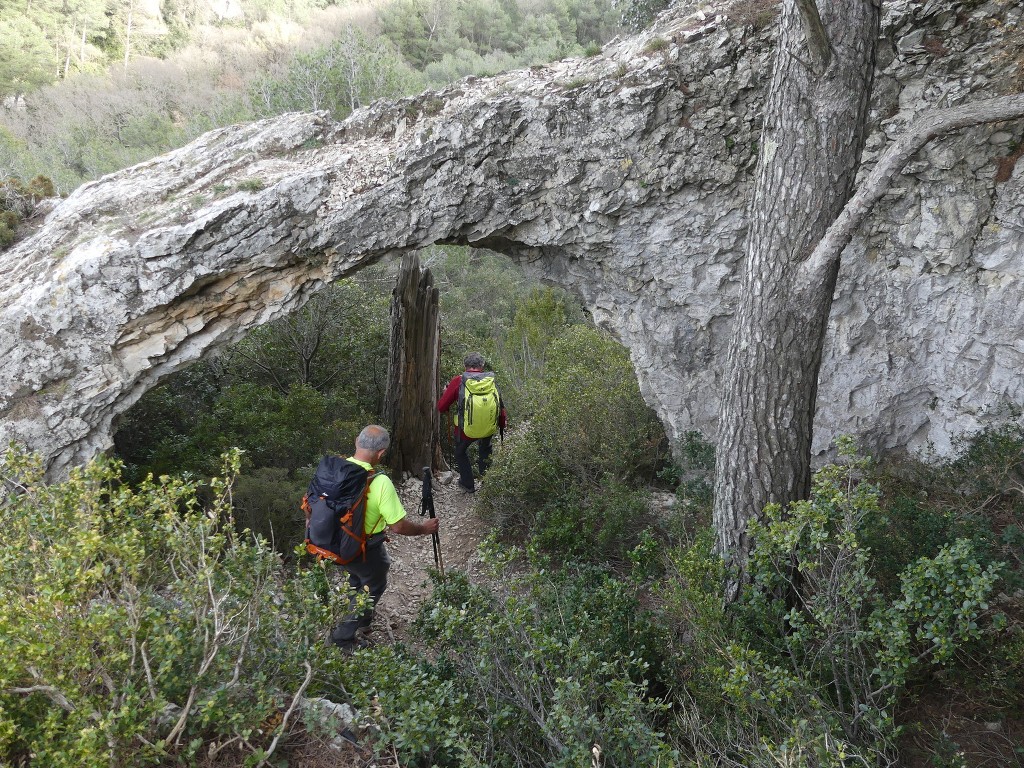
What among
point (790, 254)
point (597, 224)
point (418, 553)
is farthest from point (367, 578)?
point (597, 224)

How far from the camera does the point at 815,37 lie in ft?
11.4

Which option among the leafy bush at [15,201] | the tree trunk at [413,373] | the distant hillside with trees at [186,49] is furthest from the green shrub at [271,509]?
the distant hillside with trees at [186,49]

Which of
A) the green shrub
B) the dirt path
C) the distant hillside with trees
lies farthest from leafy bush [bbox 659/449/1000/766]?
the distant hillside with trees

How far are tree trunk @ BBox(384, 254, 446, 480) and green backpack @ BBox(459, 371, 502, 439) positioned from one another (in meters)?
1.29

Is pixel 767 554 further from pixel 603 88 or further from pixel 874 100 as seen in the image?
pixel 603 88

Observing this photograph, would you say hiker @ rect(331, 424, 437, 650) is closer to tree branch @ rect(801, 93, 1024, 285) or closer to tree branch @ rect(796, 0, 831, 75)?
tree branch @ rect(801, 93, 1024, 285)

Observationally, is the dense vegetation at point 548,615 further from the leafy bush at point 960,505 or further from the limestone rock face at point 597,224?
the limestone rock face at point 597,224

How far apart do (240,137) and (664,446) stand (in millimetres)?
5676

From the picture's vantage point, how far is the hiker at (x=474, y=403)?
23.0 ft

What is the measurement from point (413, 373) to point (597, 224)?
3.40m

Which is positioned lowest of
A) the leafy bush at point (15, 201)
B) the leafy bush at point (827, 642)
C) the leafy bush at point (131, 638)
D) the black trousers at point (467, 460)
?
the black trousers at point (467, 460)

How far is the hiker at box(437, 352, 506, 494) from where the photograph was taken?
7012 millimetres

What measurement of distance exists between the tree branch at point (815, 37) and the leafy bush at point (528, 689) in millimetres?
3307

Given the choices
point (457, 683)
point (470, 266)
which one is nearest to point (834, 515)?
point (457, 683)
